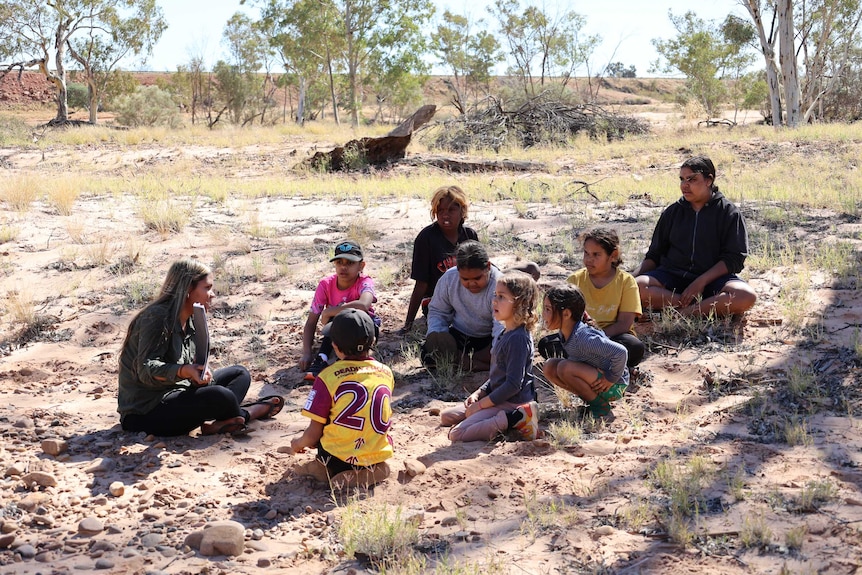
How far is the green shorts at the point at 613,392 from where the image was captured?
14.7 feet

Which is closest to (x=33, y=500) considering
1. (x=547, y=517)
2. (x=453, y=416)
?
(x=453, y=416)

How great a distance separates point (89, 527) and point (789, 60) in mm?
21663

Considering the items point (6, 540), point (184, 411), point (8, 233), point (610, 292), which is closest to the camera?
point (6, 540)

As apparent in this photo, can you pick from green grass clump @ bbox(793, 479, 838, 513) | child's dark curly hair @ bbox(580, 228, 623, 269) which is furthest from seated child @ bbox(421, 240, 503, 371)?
green grass clump @ bbox(793, 479, 838, 513)

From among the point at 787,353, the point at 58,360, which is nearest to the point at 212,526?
the point at 58,360

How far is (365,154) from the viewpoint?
14.5m

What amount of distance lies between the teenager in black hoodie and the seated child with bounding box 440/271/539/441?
193 cm

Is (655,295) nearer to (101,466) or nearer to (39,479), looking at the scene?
(101,466)

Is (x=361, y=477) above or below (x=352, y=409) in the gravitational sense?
below

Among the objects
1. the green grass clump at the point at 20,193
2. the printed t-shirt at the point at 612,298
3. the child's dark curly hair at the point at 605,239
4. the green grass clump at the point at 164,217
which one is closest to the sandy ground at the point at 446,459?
the printed t-shirt at the point at 612,298

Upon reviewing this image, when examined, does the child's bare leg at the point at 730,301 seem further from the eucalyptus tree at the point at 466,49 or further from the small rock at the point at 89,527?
the eucalyptus tree at the point at 466,49

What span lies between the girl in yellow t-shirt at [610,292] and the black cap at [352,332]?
6.02 ft

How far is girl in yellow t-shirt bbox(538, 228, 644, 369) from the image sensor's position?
489 cm

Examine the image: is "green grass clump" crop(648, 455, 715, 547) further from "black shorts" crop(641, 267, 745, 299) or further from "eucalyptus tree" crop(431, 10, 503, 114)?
"eucalyptus tree" crop(431, 10, 503, 114)
